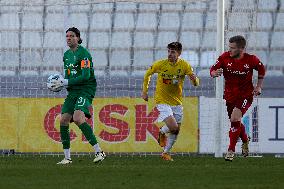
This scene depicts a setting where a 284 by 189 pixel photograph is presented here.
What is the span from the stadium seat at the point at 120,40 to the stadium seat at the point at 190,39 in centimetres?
129

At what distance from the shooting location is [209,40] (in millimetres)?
20344

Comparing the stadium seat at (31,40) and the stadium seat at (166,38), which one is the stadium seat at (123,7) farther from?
the stadium seat at (31,40)

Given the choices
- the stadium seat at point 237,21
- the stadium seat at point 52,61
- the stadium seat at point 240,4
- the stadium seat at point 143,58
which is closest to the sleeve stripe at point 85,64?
the stadium seat at point 237,21

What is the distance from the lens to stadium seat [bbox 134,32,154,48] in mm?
20531

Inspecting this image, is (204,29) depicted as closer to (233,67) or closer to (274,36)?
(274,36)

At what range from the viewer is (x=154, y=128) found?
14086 mm

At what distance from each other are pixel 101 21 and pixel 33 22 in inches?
63.6

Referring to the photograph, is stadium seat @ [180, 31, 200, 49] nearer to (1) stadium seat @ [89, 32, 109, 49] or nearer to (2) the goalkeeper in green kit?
(1) stadium seat @ [89, 32, 109, 49]

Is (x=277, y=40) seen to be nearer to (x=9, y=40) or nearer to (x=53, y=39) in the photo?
(x=53, y=39)

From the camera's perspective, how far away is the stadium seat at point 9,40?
17578 millimetres

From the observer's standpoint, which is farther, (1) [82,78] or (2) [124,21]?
(2) [124,21]

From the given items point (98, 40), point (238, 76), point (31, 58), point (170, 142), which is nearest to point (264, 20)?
point (98, 40)

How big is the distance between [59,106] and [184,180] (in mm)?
7168

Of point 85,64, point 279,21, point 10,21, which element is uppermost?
point 279,21
